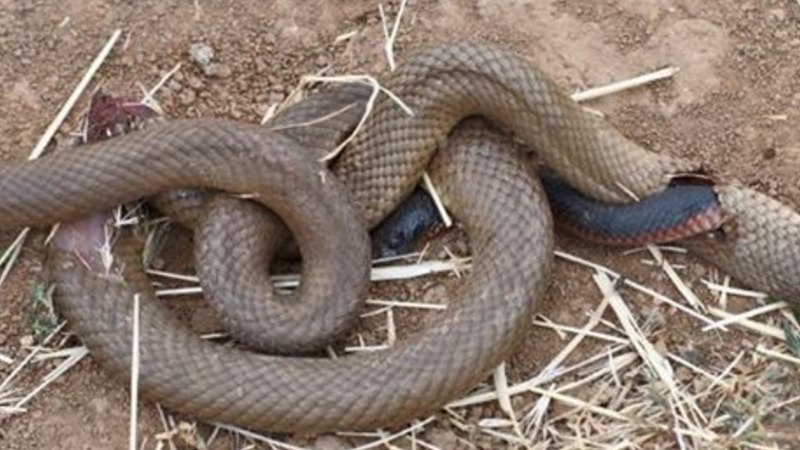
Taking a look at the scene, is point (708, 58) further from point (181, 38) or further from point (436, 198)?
point (181, 38)

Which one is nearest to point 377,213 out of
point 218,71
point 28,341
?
point 218,71

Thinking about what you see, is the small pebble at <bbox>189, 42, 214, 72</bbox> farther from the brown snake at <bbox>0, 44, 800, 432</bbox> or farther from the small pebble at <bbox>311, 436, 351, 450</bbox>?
the small pebble at <bbox>311, 436, 351, 450</bbox>

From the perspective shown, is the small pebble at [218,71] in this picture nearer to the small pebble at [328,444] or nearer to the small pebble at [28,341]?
the small pebble at [28,341]

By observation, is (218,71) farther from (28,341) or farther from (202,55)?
(28,341)

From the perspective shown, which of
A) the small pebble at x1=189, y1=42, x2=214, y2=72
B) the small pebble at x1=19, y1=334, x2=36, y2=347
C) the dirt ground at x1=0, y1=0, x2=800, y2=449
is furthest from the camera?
the small pebble at x1=189, y1=42, x2=214, y2=72

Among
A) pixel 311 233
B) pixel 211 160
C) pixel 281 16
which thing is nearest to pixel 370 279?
pixel 311 233

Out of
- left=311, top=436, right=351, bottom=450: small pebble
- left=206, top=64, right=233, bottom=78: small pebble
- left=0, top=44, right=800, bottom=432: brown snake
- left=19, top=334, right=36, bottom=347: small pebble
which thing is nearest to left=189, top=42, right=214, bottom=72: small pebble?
left=206, top=64, right=233, bottom=78: small pebble

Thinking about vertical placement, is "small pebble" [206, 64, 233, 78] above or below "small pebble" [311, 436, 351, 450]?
above
